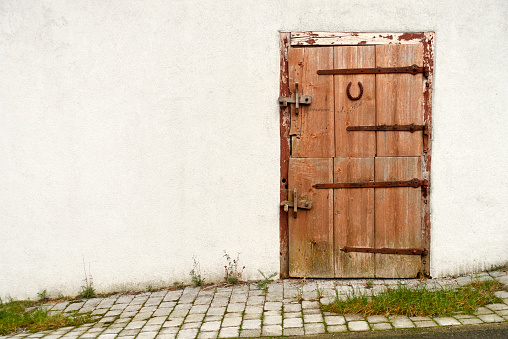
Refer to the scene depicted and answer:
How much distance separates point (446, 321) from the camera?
10.9 ft

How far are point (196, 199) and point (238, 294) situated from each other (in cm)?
106

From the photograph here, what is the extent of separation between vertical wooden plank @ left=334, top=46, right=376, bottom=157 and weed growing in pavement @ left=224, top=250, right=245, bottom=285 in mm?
1566

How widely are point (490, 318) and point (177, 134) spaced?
10.7 ft

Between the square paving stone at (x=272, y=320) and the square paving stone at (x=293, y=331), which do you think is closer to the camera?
the square paving stone at (x=293, y=331)

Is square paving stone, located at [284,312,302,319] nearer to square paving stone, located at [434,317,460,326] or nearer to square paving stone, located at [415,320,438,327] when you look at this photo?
square paving stone, located at [415,320,438,327]

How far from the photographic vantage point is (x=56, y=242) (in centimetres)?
449

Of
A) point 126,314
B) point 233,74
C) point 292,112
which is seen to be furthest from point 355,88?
point 126,314

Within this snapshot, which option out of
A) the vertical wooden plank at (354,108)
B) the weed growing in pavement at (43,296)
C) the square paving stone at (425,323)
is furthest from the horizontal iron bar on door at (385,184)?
the weed growing in pavement at (43,296)

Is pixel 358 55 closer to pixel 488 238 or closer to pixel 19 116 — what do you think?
pixel 488 238

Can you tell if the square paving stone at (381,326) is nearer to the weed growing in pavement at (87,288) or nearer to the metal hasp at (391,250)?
the metal hasp at (391,250)

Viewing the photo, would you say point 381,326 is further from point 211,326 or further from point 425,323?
point 211,326

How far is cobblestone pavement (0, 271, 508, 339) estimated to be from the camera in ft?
11.1

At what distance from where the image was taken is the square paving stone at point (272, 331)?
331 centimetres

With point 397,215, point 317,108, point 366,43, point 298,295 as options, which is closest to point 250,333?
point 298,295
